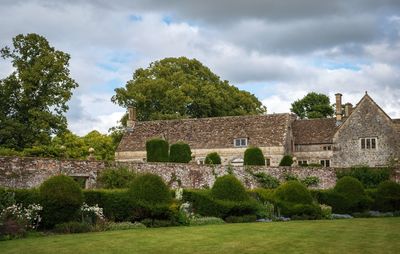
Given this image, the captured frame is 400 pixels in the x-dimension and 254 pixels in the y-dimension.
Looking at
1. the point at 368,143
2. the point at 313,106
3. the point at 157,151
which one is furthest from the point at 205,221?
the point at 313,106

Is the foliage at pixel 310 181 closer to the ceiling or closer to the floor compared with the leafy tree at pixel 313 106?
closer to the floor

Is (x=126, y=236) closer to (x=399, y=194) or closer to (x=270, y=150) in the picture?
(x=399, y=194)

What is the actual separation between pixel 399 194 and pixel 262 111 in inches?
1452

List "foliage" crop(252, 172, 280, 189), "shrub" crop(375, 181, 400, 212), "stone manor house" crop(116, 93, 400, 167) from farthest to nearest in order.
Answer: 1. "stone manor house" crop(116, 93, 400, 167)
2. "foliage" crop(252, 172, 280, 189)
3. "shrub" crop(375, 181, 400, 212)

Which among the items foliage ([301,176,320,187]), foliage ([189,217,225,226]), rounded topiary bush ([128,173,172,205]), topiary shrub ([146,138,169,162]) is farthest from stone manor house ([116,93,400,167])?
rounded topiary bush ([128,173,172,205])

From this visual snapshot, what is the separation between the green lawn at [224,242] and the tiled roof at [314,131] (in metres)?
31.1

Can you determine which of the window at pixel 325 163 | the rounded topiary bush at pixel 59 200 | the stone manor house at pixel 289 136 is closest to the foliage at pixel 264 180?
the stone manor house at pixel 289 136

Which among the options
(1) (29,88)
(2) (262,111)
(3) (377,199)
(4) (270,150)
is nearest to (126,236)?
(3) (377,199)

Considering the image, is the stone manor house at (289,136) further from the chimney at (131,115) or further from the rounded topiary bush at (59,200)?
the rounded topiary bush at (59,200)

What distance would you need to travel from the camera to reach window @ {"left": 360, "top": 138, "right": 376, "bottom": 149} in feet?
148

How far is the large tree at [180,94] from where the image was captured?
57.2 m

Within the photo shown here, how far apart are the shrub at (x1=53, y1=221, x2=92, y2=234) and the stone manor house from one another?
29.5 metres

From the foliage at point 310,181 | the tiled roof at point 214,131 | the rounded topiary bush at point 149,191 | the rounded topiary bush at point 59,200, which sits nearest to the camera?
the rounded topiary bush at point 59,200

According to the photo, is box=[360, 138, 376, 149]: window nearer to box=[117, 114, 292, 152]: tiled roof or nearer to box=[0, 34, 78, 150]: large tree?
box=[117, 114, 292, 152]: tiled roof
